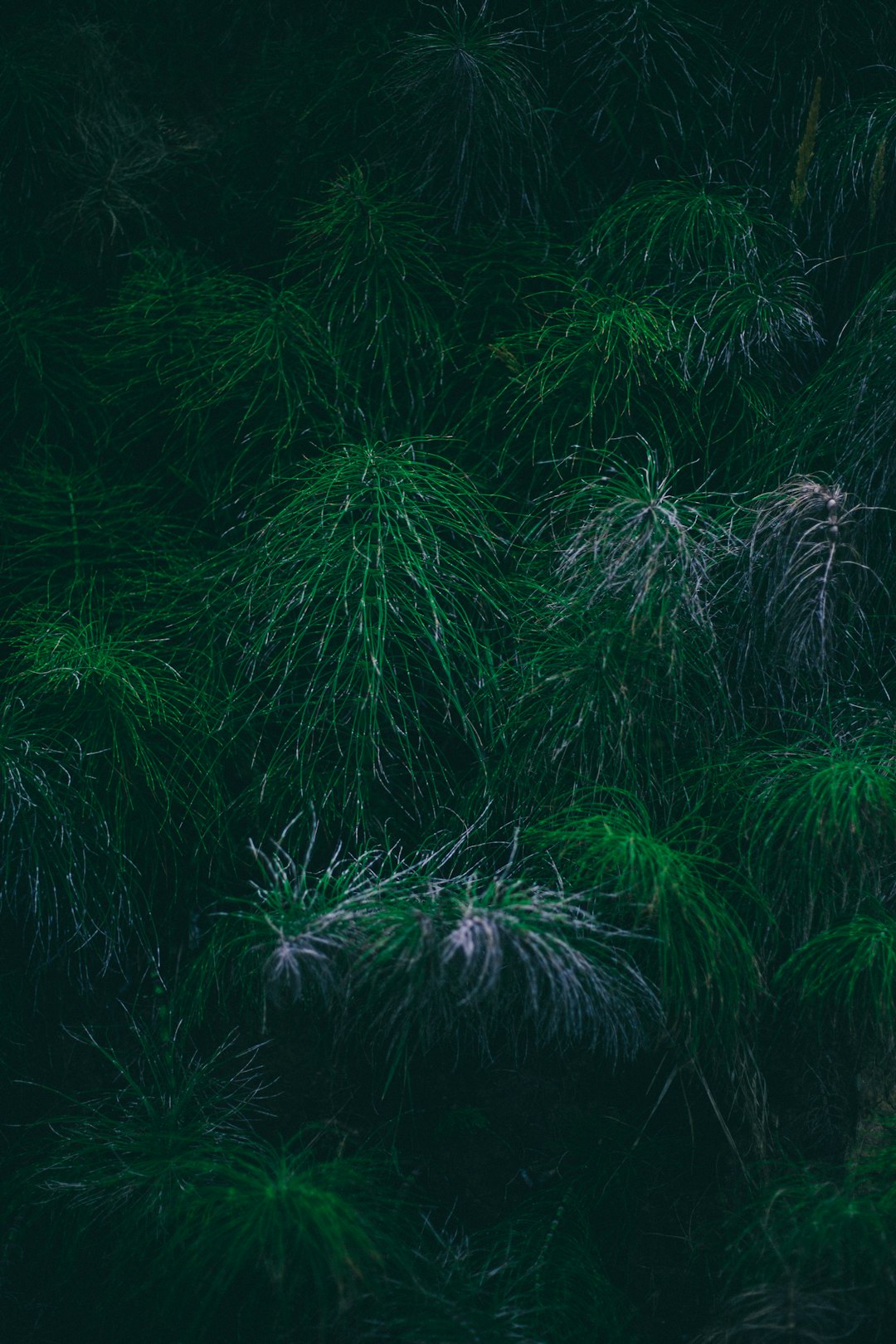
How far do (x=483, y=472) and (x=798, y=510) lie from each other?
0.60 meters

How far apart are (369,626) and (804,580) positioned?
72 centimetres

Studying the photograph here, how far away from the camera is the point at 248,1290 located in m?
1.59

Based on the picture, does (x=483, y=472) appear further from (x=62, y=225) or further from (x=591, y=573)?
(x=62, y=225)

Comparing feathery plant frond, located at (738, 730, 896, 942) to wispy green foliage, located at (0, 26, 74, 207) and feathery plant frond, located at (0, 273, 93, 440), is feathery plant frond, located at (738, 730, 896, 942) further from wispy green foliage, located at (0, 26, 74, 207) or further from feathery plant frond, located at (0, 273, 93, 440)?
wispy green foliage, located at (0, 26, 74, 207)

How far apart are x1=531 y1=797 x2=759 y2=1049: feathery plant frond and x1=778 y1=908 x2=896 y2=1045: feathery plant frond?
0.26 ft

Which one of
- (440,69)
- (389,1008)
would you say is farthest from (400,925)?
(440,69)

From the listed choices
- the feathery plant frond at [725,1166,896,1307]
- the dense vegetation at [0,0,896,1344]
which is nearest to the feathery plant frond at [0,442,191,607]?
the dense vegetation at [0,0,896,1344]

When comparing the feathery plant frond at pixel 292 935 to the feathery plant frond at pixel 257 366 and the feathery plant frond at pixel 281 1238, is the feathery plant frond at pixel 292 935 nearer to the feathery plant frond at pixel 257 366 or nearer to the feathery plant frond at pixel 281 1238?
the feathery plant frond at pixel 281 1238

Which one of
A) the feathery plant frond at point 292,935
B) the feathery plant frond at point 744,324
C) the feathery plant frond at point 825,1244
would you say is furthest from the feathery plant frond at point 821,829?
the feathery plant frond at point 744,324

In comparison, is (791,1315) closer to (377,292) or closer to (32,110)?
(377,292)

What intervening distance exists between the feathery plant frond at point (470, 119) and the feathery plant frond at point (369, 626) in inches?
24.3

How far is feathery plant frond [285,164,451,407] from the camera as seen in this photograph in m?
2.11

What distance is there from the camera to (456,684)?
1.90 meters

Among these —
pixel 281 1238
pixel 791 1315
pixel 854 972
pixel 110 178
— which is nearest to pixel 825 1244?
pixel 791 1315
